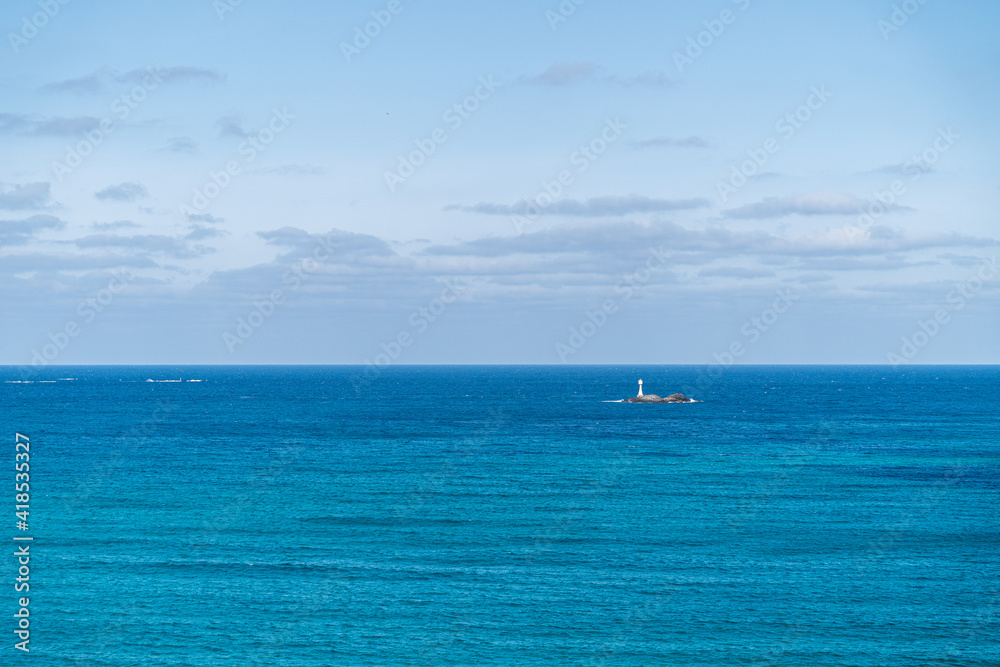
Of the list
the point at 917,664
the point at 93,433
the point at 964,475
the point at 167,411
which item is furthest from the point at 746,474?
the point at 167,411

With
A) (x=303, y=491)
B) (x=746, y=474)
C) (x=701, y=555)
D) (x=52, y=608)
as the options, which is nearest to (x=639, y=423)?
(x=746, y=474)

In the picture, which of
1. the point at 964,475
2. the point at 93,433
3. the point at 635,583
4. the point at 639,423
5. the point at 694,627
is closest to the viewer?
the point at 694,627

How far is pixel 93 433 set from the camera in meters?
120

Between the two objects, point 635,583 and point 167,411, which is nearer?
point 635,583

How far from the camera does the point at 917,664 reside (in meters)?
37.3

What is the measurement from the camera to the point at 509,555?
52438 millimetres

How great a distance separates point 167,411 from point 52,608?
421 ft

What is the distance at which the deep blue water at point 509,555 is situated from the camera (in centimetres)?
3947

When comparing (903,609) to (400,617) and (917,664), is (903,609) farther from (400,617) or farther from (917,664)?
(400,617)

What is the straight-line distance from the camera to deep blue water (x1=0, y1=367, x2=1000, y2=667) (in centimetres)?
3947

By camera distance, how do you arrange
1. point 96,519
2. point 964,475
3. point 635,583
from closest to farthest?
point 635,583 < point 96,519 < point 964,475

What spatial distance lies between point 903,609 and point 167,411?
485 ft

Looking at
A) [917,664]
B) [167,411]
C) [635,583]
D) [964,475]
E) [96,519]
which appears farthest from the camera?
[167,411]

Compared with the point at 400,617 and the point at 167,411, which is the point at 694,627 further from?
the point at 167,411
